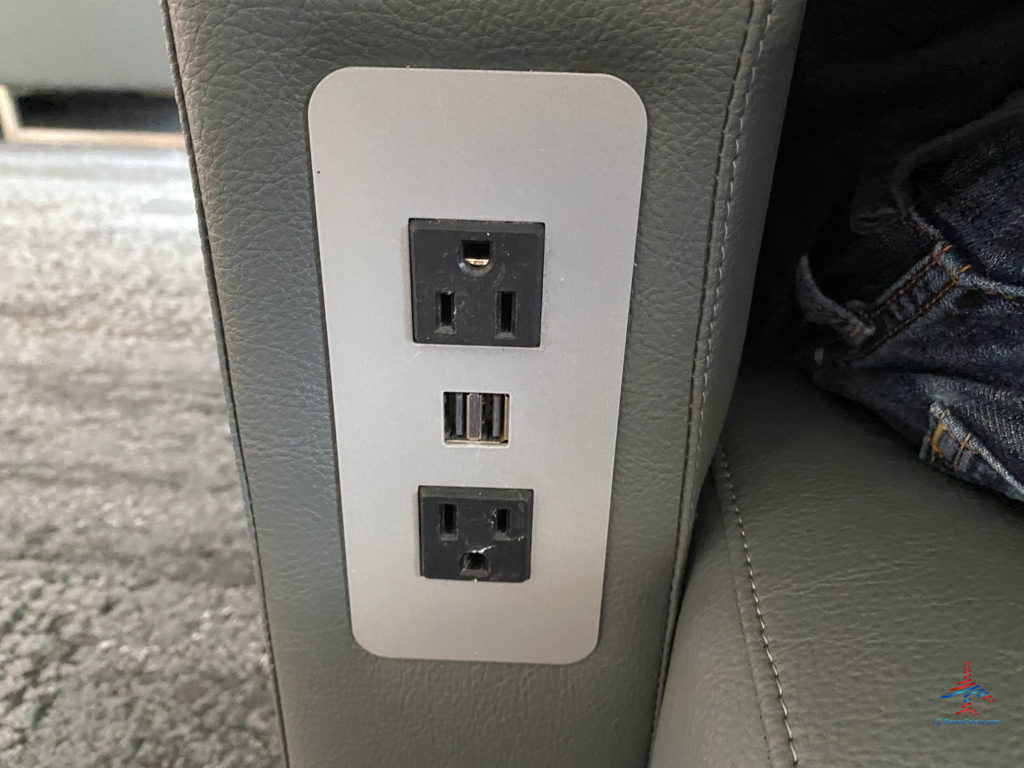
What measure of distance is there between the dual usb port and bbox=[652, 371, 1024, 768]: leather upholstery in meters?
0.10

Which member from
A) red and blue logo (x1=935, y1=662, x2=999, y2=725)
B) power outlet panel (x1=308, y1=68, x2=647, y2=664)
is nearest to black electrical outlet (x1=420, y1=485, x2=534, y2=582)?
power outlet panel (x1=308, y1=68, x2=647, y2=664)

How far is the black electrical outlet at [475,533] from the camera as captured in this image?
13.6 inches

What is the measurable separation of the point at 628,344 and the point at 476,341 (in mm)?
56

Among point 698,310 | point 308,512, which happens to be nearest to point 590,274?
point 698,310

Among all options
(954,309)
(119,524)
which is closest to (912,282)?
(954,309)

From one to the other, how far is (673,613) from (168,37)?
0.29 meters

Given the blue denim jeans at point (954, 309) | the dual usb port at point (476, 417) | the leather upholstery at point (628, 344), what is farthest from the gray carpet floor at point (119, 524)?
the blue denim jeans at point (954, 309)

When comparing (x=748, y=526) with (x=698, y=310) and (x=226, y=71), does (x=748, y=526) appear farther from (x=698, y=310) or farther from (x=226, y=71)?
(x=226, y=71)

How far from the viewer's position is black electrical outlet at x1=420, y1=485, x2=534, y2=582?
1.14ft

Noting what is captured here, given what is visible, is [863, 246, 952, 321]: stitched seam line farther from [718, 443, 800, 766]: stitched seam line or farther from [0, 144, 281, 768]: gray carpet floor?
[0, 144, 281, 768]: gray carpet floor

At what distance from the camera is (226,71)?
269mm

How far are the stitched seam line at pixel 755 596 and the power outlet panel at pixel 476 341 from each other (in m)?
0.06

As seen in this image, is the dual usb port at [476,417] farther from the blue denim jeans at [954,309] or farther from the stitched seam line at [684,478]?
the blue denim jeans at [954,309]

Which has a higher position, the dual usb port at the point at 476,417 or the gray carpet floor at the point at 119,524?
the dual usb port at the point at 476,417
